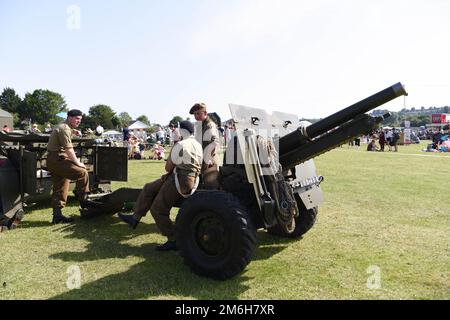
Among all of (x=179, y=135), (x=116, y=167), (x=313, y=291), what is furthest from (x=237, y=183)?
(x=116, y=167)

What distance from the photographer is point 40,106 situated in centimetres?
7950

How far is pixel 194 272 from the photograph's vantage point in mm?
4047

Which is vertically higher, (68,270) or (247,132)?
(247,132)

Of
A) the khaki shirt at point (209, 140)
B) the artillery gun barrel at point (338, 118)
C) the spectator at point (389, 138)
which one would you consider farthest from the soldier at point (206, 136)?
the spectator at point (389, 138)

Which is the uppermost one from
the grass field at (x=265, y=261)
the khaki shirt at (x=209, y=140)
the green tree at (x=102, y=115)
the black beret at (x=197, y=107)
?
the green tree at (x=102, y=115)

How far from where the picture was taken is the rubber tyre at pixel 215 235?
375 cm

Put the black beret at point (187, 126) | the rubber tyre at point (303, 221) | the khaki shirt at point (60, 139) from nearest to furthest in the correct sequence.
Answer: the black beret at point (187, 126)
the rubber tyre at point (303, 221)
the khaki shirt at point (60, 139)

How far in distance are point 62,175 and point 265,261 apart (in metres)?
3.51

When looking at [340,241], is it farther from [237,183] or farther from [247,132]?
[247,132]

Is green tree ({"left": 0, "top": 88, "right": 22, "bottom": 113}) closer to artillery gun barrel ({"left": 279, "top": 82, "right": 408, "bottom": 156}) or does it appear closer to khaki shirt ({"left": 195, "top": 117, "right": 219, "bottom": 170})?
khaki shirt ({"left": 195, "top": 117, "right": 219, "bottom": 170})

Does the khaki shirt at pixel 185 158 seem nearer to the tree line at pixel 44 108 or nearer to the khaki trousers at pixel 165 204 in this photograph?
the khaki trousers at pixel 165 204

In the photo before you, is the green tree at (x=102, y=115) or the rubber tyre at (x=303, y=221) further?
the green tree at (x=102, y=115)
